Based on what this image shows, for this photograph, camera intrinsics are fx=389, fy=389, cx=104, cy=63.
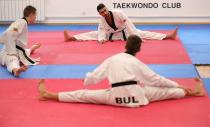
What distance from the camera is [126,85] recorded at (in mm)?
5145

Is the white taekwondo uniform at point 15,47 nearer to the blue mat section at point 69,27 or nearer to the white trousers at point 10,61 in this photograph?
the white trousers at point 10,61

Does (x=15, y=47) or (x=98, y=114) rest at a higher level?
(x=15, y=47)

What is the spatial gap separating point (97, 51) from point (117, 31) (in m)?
1.08

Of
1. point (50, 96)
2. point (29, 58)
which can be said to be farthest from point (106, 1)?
point (50, 96)

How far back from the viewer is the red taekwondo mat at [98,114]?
16.0ft

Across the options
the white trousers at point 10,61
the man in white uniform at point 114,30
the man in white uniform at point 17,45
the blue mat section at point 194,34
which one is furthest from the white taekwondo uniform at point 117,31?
the white trousers at point 10,61

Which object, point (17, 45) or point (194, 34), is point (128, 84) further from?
point (194, 34)

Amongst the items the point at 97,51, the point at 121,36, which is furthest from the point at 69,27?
the point at 97,51

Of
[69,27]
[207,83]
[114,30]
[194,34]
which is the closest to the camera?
[207,83]

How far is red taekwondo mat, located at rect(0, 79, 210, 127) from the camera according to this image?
4.87m

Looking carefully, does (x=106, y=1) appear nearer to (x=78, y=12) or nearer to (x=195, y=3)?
(x=78, y=12)

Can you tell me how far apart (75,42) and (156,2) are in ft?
12.2

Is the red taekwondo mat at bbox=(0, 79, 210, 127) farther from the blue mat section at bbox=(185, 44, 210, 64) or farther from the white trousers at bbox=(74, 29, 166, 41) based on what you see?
the white trousers at bbox=(74, 29, 166, 41)

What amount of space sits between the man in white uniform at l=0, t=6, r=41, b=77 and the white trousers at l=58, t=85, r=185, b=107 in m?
1.81
